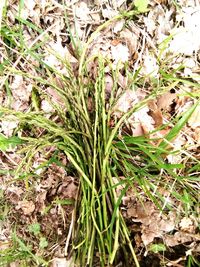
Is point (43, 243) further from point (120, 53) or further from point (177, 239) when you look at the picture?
point (120, 53)

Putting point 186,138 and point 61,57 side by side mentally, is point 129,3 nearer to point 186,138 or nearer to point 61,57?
point 61,57

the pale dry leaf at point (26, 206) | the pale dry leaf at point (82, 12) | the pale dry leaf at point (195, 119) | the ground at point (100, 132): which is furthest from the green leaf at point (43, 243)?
the pale dry leaf at point (82, 12)

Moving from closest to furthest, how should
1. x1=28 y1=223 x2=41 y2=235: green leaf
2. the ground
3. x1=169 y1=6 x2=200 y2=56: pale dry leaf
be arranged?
the ground, x1=169 y1=6 x2=200 y2=56: pale dry leaf, x1=28 y1=223 x2=41 y2=235: green leaf

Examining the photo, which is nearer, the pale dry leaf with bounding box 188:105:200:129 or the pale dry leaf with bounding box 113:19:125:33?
the pale dry leaf with bounding box 188:105:200:129

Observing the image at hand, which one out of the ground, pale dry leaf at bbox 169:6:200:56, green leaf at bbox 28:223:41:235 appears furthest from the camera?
green leaf at bbox 28:223:41:235

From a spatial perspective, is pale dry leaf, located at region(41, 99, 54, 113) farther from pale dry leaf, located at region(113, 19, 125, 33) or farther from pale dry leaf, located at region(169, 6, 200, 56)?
pale dry leaf, located at region(169, 6, 200, 56)

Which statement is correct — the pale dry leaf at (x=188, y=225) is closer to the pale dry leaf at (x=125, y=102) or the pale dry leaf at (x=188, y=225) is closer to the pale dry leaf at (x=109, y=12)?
the pale dry leaf at (x=125, y=102)

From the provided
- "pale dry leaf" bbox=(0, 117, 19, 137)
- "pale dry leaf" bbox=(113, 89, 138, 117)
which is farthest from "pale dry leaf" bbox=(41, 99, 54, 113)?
"pale dry leaf" bbox=(113, 89, 138, 117)

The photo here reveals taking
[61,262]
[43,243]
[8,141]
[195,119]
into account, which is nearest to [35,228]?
[43,243]
